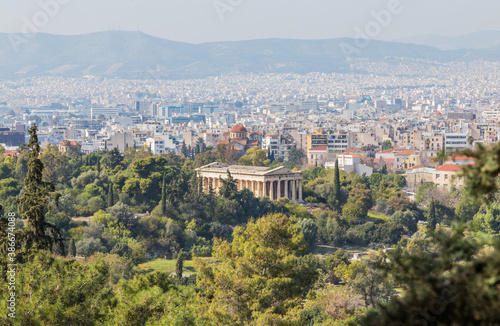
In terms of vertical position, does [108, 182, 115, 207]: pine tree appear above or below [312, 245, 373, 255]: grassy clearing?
above

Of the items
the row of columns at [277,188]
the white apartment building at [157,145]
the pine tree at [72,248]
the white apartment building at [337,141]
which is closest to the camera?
the pine tree at [72,248]

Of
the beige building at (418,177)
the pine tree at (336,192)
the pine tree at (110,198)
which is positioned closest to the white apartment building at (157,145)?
the beige building at (418,177)

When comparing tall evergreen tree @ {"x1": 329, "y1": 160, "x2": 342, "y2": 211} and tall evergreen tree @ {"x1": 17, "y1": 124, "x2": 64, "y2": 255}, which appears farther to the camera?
tall evergreen tree @ {"x1": 329, "y1": 160, "x2": 342, "y2": 211}

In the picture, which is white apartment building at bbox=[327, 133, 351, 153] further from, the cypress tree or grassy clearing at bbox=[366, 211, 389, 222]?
the cypress tree

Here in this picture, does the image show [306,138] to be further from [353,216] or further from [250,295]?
[250,295]

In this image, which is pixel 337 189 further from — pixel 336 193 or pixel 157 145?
pixel 157 145

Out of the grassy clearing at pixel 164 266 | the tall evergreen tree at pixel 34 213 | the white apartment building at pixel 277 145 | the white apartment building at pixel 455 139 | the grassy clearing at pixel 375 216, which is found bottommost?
the grassy clearing at pixel 375 216

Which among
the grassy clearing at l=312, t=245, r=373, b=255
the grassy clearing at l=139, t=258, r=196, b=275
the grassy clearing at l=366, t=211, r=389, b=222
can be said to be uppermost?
the grassy clearing at l=139, t=258, r=196, b=275

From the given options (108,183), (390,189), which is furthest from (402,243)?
(108,183)

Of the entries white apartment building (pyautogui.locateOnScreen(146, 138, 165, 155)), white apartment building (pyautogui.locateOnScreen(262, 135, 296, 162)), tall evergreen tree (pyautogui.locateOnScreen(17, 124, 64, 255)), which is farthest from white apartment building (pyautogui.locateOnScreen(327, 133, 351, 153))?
tall evergreen tree (pyautogui.locateOnScreen(17, 124, 64, 255))

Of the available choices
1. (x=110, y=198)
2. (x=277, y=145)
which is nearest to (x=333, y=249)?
(x=110, y=198)

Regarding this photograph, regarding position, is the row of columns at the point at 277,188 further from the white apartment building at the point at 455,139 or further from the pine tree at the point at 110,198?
the white apartment building at the point at 455,139
